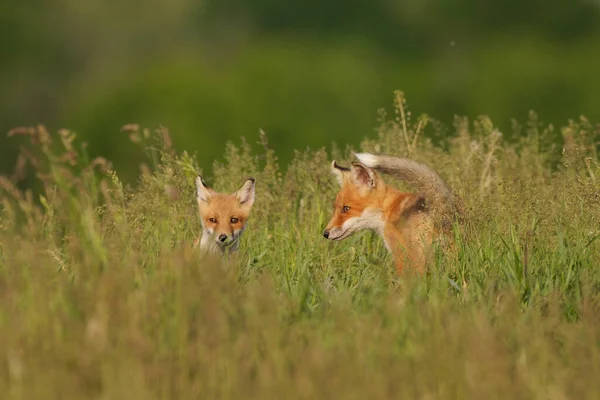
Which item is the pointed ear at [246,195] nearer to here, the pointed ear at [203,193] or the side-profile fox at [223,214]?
the side-profile fox at [223,214]

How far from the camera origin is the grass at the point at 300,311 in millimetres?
5590

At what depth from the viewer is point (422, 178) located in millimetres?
8844

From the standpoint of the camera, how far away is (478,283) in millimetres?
7773

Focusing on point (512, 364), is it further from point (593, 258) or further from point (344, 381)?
point (593, 258)

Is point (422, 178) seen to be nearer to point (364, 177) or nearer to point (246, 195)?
point (364, 177)

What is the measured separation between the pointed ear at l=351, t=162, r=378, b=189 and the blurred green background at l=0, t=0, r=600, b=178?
16.5 meters

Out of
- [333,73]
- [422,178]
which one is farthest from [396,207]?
[333,73]

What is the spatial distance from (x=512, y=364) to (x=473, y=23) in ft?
103

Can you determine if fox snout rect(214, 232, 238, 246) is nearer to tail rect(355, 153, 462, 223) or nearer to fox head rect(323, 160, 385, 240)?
fox head rect(323, 160, 385, 240)

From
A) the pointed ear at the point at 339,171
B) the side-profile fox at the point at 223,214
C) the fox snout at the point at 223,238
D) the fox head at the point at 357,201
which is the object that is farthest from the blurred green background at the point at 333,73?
the fox snout at the point at 223,238

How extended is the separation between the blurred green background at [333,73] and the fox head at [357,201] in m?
16.4

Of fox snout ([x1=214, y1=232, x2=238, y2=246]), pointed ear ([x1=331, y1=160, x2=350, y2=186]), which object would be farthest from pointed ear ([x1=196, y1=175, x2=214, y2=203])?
pointed ear ([x1=331, y1=160, x2=350, y2=186])

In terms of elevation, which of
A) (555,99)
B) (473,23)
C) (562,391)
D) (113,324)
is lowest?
(562,391)

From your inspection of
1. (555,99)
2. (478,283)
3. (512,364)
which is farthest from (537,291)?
(555,99)
